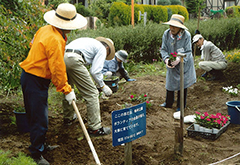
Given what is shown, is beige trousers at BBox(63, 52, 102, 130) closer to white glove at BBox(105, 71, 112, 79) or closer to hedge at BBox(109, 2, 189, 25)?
white glove at BBox(105, 71, 112, 79)

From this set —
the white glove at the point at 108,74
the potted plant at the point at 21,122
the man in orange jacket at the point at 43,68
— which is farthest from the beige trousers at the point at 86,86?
the white glove at the point at 108,74

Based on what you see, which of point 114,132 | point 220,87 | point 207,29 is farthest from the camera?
point 207,29

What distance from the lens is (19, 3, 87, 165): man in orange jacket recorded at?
10.2 ft

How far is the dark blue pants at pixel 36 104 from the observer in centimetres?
326

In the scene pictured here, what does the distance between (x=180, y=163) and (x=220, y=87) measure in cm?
419

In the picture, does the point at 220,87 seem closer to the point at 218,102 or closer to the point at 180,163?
the point at 218,102

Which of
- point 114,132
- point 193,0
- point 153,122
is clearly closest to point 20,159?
point 114,132

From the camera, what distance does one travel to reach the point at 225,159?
3.39m

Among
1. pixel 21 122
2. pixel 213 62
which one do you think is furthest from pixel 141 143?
pixel 213 62

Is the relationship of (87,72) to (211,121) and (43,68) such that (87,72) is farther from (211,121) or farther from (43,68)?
(211,121)

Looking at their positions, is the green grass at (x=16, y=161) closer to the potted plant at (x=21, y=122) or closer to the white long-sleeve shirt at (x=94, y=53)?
the potted plant at (x=21, y=122)

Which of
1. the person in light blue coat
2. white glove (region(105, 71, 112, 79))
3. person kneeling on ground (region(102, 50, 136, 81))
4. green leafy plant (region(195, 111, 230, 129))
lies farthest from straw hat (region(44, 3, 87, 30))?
person kneeling on ground (region(102, 50, 136, 81))

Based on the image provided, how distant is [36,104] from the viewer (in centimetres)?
329

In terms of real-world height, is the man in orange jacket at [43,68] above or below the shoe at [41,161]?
above
